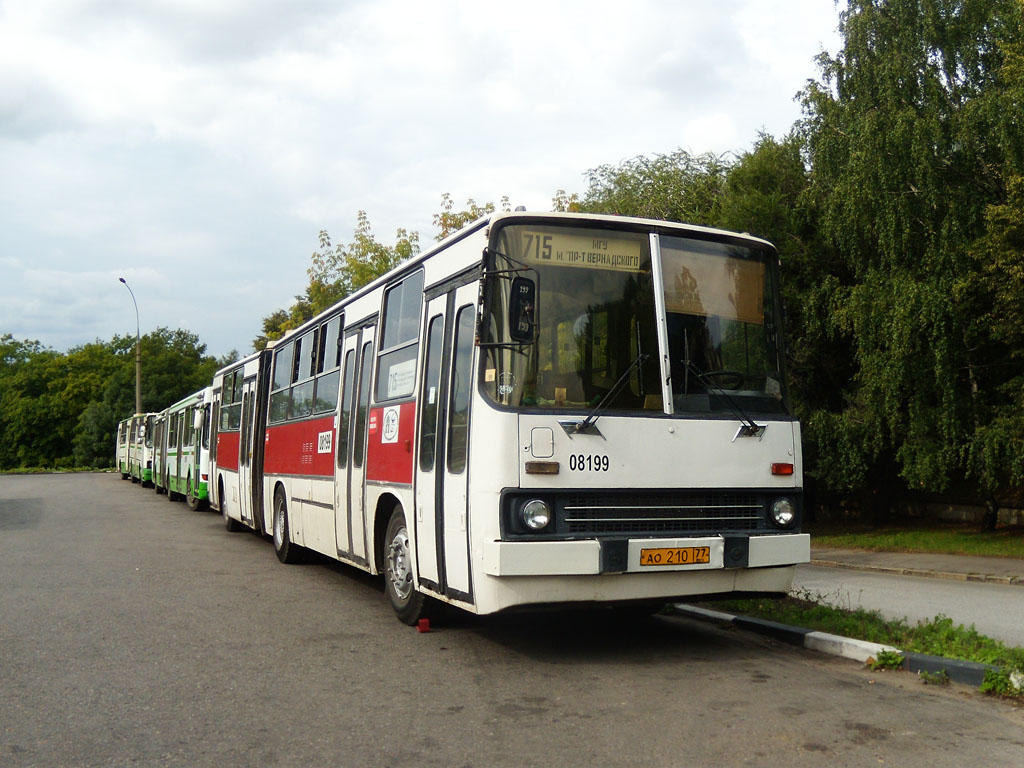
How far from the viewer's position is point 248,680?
→ 277 inches

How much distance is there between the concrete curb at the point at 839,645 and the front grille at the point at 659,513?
3.43 ft

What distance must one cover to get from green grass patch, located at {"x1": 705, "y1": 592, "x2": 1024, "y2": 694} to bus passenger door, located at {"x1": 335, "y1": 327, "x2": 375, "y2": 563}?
3.61 meters

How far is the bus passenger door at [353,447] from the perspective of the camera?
10484 millimetres

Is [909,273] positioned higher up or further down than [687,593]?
higher up

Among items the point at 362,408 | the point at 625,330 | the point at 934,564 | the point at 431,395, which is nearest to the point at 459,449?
the point at 431,395

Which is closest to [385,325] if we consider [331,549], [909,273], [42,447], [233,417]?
[331,549]

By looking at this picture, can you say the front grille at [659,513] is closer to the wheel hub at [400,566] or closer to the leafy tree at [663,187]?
the wheel hub at [400,566]

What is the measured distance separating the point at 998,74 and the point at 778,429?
1605cm

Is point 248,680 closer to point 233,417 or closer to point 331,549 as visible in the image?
point 331,549

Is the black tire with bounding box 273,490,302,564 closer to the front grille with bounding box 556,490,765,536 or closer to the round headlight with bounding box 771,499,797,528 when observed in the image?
the front grille with bounding box 556,490,765,536

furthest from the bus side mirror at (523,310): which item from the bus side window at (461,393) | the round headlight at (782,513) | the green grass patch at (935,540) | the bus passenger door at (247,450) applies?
the green grass patch at (935,540)

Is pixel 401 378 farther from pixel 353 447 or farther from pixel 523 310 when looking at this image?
pixel 523 310

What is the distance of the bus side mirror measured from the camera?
7.04 meters

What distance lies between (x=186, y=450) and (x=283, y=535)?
1674 cm
